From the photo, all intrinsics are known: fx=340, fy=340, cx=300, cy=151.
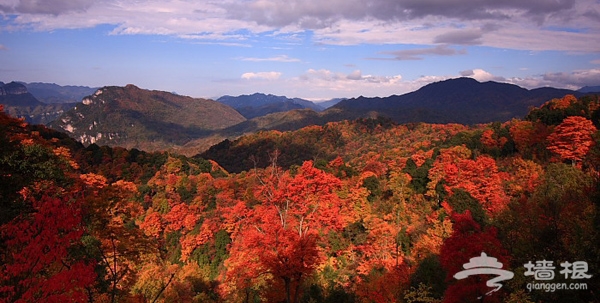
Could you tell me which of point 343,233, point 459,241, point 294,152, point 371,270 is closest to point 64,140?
point 294,152

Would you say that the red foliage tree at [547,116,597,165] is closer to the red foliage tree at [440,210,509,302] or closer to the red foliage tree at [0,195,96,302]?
the red foliage tree at [440,210,509,302]

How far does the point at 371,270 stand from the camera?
2770 cm

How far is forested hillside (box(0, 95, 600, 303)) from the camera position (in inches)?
550

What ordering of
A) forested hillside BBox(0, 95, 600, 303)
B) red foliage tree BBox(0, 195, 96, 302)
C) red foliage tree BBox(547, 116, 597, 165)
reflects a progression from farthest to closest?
red foliage tree BBox(547, 116, 597, 165) → forested hillside BBox(0, 95, 600, 303) → red foliage tree BBox(0, 195, 96, 302)

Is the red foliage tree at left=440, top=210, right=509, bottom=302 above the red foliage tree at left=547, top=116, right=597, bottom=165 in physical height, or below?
below

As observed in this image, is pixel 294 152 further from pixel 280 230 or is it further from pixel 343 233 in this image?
pixel 280 230

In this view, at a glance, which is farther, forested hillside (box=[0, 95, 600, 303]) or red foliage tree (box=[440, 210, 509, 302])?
red foliage tree (box=[440, 210, 509, 302])

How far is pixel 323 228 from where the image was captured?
3547cm

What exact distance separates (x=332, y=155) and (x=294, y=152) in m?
16.9

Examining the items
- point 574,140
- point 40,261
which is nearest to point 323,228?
point 40,261

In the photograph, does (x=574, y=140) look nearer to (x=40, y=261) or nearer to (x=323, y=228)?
(x=323, y=228)

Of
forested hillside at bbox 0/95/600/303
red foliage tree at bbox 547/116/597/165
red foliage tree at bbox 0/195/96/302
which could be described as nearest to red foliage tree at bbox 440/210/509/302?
forested hillside at bbox 0/95/600/303

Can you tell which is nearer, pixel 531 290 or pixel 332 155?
pixel 531 290

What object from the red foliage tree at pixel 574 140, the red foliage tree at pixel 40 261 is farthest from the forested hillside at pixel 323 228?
the red foliage tree at pixel 574 140
